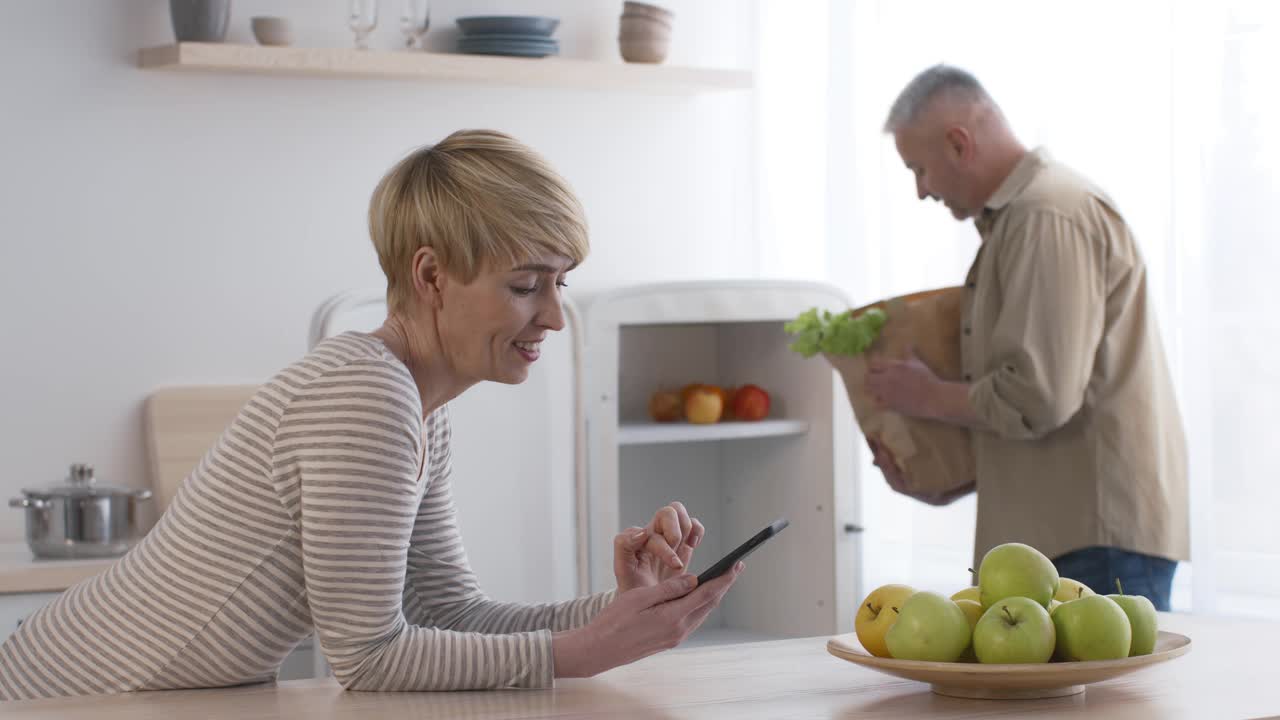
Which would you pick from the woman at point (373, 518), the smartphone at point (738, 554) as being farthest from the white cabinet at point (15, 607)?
the smartphone at point (738, 554)

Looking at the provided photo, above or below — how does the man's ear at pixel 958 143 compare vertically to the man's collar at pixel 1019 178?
above

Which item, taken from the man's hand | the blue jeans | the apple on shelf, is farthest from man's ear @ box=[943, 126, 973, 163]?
the apple on shelf

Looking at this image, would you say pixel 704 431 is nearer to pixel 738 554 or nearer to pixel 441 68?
pixel 441 68

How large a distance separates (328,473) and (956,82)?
5.75 feet

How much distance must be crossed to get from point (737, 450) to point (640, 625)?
7.37 ft

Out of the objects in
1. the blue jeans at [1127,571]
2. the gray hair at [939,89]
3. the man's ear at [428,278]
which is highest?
the gray hair at [939,89]

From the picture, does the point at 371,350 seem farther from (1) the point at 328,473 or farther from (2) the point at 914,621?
(2) the point at 914,621

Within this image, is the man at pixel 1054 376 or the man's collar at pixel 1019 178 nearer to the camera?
the man at pixel 1054 376

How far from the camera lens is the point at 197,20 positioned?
9.97 ft

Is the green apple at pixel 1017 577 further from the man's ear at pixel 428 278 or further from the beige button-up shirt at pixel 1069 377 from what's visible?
the beige button-up shirt at pixel 1069 377

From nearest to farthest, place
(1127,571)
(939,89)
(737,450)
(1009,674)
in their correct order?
1. (1009,674)
2. (1127,571)
3. (939,89)
4. (737,450)

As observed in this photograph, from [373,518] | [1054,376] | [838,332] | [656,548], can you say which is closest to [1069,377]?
[1054,376]

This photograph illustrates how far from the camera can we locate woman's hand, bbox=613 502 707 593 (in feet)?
5.04

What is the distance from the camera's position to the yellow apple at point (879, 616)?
1402mm
